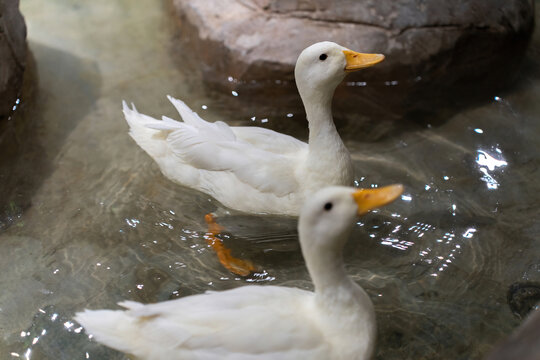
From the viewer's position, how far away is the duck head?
2.85 meters

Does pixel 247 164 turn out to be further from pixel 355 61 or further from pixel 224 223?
pixel 355 61

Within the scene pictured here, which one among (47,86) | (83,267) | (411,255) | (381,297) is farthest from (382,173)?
(47,86)

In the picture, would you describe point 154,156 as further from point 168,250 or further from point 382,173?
point 382,173

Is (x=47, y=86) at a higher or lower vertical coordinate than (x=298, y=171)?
lower

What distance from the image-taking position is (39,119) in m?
4.17

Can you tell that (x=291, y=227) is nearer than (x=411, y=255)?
No

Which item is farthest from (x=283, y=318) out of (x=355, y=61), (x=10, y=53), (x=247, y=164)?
(x=10, y=53)

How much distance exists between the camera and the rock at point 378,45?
420 cm

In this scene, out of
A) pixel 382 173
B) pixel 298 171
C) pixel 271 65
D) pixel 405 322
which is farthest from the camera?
pixel 271 65

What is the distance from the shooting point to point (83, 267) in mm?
3107

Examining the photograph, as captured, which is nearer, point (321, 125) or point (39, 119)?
point (321, 125)

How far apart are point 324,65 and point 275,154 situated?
1.78 feet

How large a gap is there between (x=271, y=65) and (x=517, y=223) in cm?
196

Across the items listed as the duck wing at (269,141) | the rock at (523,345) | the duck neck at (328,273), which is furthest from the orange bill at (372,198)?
the duck wing at (269,141)
